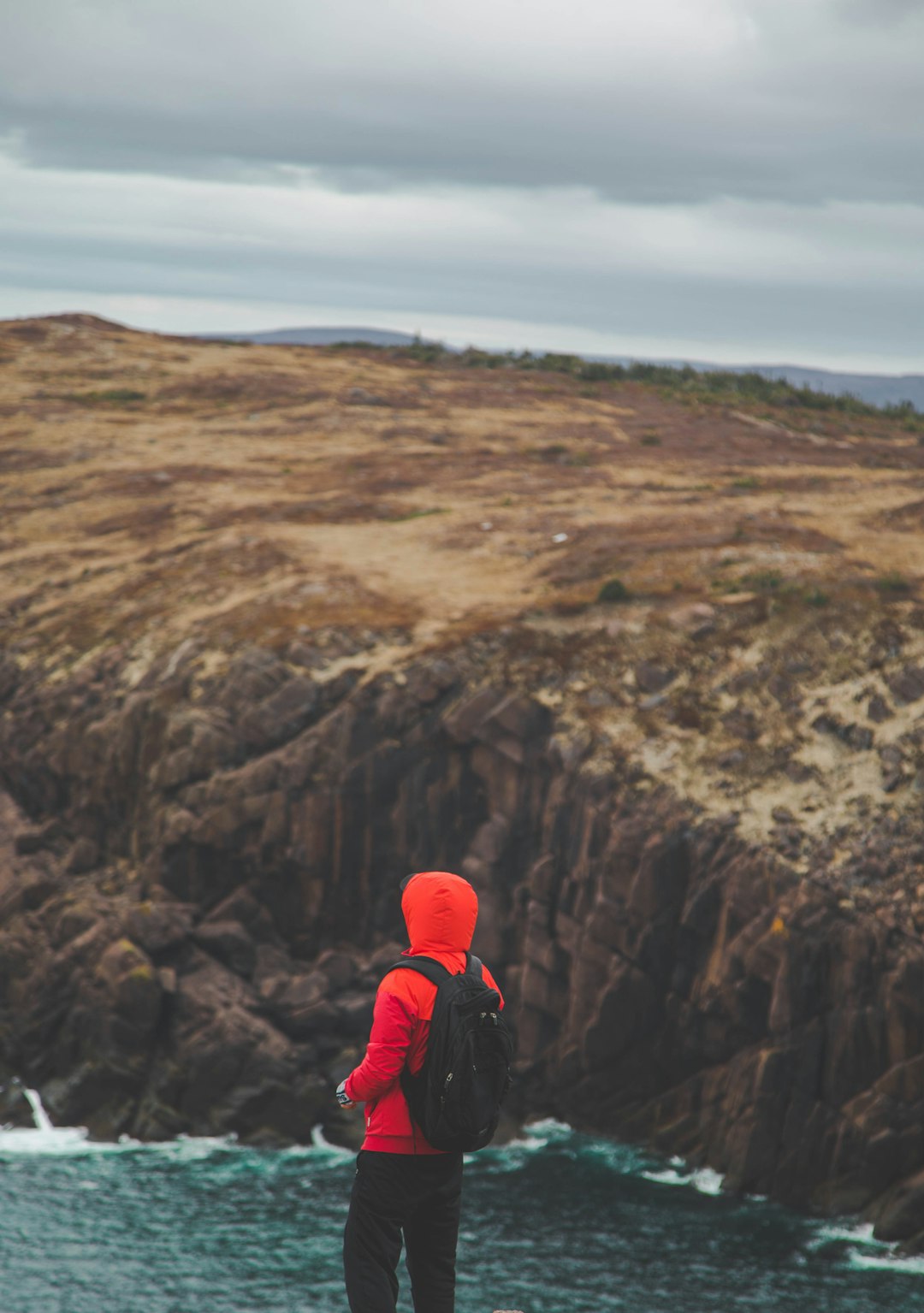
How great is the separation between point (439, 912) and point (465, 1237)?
25.9 metres

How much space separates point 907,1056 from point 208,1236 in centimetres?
Answer: 1781

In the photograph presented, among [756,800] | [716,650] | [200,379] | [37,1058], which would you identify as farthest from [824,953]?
[200,379]

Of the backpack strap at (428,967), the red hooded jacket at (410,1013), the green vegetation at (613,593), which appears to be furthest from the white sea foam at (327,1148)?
the backpack strap at (428,967)

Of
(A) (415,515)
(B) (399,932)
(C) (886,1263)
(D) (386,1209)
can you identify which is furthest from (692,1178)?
(A) (415,515)

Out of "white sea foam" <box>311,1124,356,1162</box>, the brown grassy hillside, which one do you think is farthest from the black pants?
"white sea foam" <box>311,1124,356,1162</box>

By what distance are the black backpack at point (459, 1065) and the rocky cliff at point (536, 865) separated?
26.3 metres

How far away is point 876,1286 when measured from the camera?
1200 inches

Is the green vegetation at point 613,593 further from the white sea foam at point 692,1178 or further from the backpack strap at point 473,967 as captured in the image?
the backpack strap at point 473,967

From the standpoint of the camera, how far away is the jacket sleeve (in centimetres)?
1013

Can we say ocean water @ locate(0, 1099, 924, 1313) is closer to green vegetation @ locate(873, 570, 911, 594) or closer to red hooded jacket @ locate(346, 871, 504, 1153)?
green vegetation @ locate(873, 570, 911, 594)

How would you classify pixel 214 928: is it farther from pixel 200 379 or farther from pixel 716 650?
pixel 200 379

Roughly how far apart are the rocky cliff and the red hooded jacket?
1045 inches

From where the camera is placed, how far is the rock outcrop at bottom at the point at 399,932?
115ft

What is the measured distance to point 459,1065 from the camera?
1013 centimetres
